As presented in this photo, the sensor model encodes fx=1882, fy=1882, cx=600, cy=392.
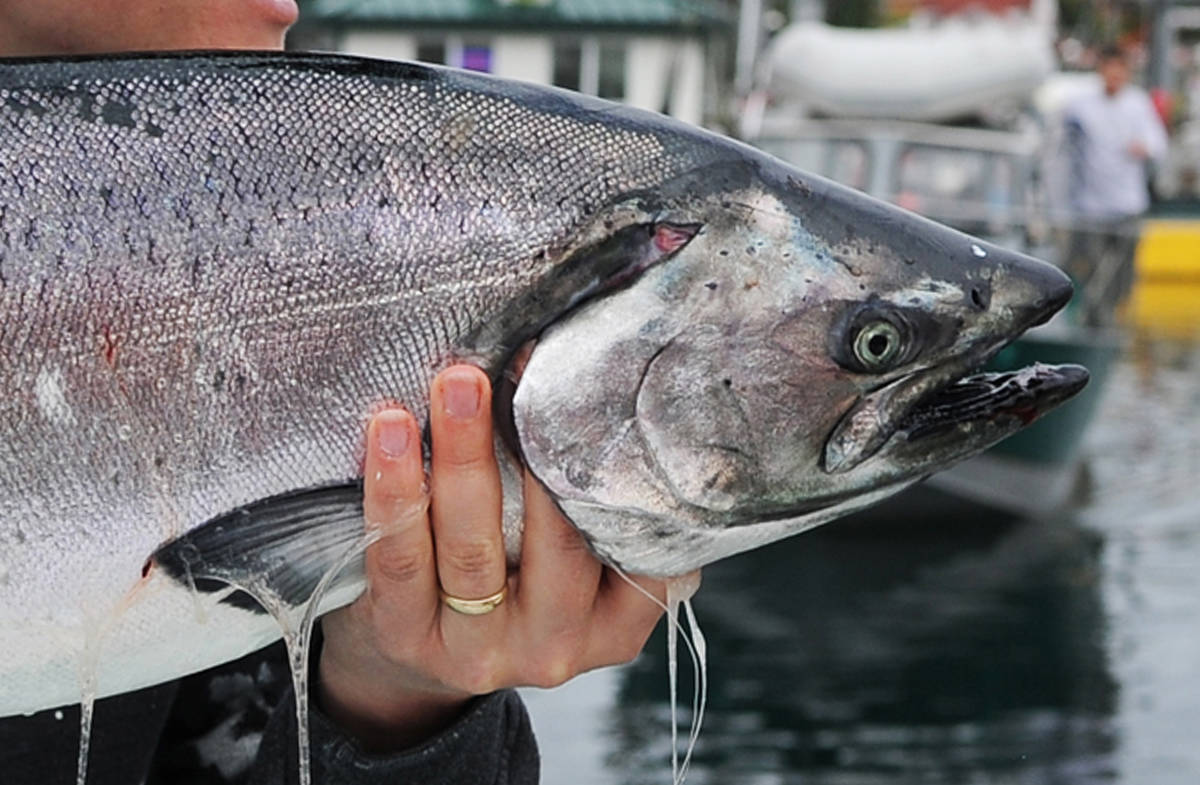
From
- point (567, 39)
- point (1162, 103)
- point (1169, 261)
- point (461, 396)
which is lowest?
point (1169, 261)

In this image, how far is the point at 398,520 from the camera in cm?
217

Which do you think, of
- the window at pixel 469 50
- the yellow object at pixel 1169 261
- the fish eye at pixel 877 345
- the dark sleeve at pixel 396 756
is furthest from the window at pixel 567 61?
the fish eye at pixel 877 345

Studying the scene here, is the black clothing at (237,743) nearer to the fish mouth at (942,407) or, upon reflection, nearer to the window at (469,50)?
the fish mouth at (942,407)

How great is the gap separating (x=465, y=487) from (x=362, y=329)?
0.22 m

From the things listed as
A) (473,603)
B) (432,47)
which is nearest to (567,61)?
(432,47)

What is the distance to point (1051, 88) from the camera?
30.1 m

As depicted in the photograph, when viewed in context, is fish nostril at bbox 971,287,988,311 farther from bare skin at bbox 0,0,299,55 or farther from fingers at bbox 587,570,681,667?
Answer: bare skin at bbox 0,0,299,55

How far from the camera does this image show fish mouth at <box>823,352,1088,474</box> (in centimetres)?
217

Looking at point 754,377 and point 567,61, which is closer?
point 754,377

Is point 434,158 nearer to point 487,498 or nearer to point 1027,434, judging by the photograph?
point 487,498

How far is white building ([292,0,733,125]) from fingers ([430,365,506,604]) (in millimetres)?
22443

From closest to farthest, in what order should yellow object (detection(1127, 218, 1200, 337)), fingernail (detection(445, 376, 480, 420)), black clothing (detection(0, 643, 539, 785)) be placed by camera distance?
fingernail (detection(445, 376, 480, 420)) → black clothing (detection(0, 643, 539, 785)) → yellow object (detection(1127, 218, 1200, 337))

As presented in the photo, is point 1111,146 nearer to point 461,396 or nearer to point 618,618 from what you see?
point 618,618

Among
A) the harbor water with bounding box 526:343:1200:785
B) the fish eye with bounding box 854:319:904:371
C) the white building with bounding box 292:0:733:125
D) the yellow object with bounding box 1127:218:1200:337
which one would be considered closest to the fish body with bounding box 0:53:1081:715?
the fish eye with bounding box 854:319:904:371
